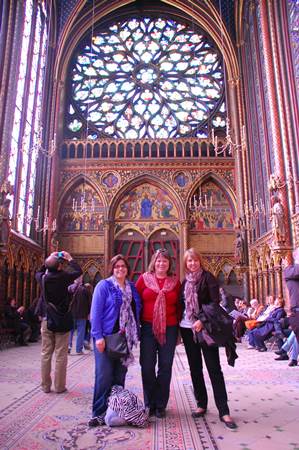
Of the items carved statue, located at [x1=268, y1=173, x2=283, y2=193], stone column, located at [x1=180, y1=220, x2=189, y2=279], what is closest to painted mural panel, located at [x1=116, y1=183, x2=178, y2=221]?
stone column, located at [x1=180, y1=220, x2=189, y2=279]

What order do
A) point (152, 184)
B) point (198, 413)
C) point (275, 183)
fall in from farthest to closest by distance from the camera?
point (152, 184) → point (275, 183) → point (198, 413)

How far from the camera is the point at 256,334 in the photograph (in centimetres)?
888

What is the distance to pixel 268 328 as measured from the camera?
858 centimetres

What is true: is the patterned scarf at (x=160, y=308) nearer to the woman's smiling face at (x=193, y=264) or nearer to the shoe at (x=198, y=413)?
the woman's smiling face at (x=193, y=264)

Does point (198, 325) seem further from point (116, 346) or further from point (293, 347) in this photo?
point (293, 347)

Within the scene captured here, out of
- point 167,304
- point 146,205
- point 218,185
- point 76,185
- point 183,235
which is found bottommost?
point 167,304

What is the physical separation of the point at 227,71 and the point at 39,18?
979 centimetres

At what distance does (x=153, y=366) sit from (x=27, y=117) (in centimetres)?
1464

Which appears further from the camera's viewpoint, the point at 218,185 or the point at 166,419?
the point at 218,185

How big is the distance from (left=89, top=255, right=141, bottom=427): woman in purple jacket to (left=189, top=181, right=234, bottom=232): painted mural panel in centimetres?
1508

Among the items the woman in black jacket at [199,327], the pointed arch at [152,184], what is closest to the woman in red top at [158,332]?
the woman in black jacket at [199,327]

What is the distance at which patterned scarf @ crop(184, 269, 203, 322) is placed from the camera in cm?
341

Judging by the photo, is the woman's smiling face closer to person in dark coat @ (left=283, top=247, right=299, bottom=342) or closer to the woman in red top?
the woman in red top

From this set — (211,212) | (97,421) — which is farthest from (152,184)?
(97,421)
